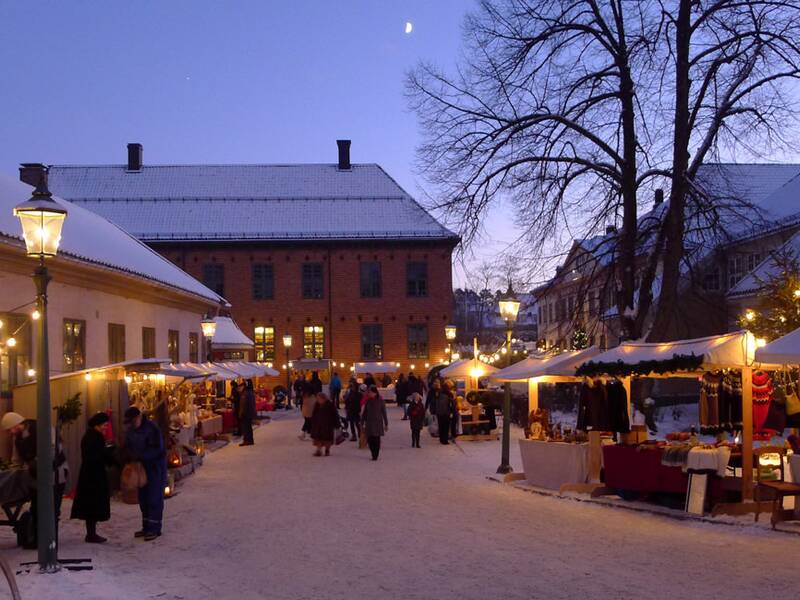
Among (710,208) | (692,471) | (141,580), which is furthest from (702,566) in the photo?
(710,208)

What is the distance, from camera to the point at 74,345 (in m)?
21.8

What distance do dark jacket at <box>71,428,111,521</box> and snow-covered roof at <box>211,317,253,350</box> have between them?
2946cm

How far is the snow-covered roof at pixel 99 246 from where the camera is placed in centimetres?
1878

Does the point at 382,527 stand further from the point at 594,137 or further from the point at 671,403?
the point at 671,403

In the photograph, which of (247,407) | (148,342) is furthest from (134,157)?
(247,407)

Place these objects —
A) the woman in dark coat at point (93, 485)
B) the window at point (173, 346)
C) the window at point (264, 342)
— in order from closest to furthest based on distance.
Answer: the woman in dark coat at point (93, 485) → the window at point (173, 346) → the window at point (264, 342)

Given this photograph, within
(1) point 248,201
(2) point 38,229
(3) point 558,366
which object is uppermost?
(1) point 248,201

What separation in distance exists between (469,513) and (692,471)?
3.23 meters

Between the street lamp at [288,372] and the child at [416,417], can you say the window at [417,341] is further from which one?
the child at [416,417]

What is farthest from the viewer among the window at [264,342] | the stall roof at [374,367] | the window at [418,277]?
the window at [418,277]

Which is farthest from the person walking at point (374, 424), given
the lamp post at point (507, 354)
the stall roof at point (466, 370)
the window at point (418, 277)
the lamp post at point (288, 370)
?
the window at point (418, 277)

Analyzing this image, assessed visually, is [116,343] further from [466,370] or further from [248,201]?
[248,201]

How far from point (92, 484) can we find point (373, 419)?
11616mm

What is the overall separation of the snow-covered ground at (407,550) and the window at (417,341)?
1673 inches
